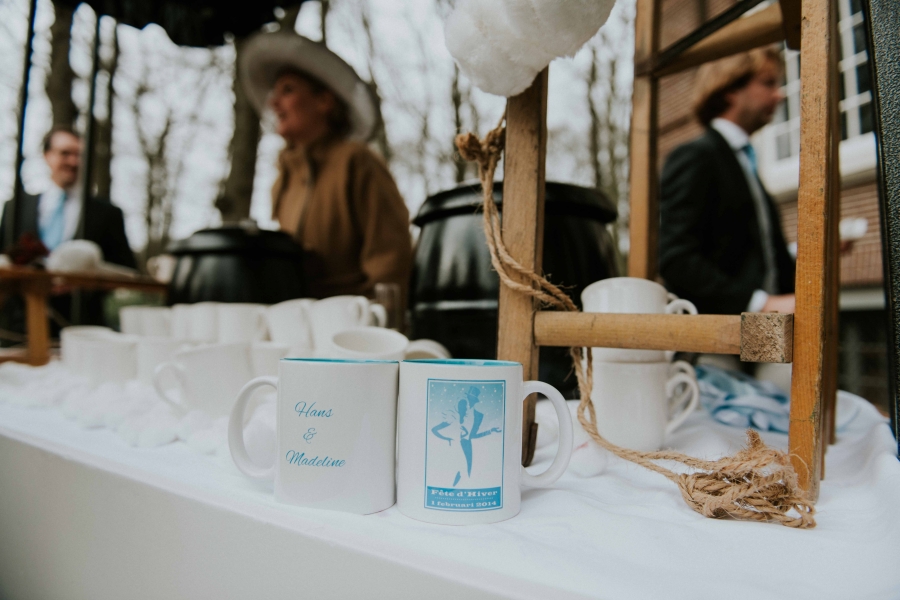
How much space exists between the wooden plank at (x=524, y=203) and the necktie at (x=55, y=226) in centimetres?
237

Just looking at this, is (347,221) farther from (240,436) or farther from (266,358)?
(240,436)

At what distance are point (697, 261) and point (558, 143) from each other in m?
3.79

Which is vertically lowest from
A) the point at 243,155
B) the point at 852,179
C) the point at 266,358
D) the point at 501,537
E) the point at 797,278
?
the point at 501,537

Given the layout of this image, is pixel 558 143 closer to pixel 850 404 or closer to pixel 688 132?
pixel 688 132

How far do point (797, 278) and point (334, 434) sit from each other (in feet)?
1.40

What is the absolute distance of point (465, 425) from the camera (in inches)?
17.2

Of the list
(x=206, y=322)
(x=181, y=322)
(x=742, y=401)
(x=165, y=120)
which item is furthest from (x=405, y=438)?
(x=165, y=120)

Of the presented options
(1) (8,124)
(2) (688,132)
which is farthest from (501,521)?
(2) (688,132)

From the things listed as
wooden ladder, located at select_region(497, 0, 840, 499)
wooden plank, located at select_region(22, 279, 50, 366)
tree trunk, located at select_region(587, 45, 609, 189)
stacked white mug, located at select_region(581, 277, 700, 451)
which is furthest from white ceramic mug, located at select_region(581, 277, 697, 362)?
tree trunk, located at select_region(587, 45, 609, 189)

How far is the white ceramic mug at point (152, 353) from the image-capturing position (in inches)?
37.9

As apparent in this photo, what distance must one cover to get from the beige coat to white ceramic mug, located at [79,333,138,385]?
0.66 metres

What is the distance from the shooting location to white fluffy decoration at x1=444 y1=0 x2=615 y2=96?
459 millimetres

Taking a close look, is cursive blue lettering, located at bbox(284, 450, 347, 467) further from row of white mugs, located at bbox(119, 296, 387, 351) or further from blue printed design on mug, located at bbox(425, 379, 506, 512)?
row of white mugs, located at bbox(119, 296, 387, 351)

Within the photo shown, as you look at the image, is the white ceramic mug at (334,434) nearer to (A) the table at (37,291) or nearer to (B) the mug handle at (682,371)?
(B) the mug handle at (682,371)
